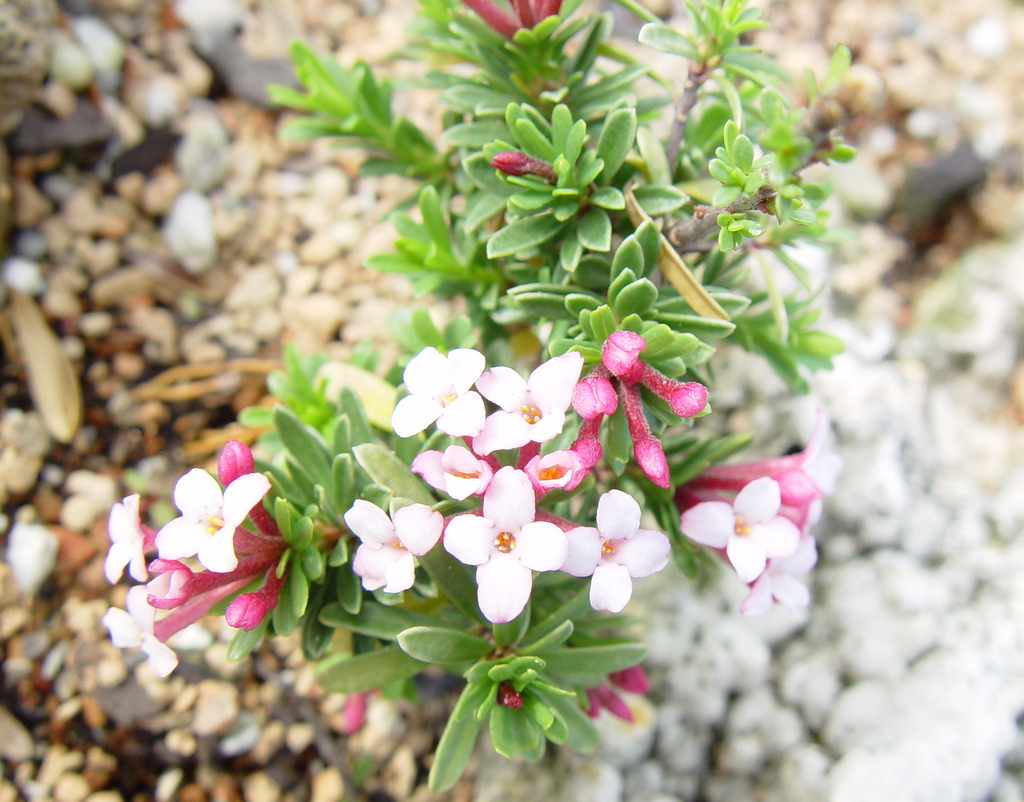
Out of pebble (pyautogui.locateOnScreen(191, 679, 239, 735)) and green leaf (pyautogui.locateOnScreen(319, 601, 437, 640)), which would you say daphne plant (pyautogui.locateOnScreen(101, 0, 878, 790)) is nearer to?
green leaf (pyautogui.locateOnScreen(319, 601, 437, 640))

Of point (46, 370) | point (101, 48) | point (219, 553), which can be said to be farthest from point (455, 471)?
point (101, 48)

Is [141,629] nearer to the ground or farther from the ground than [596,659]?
farther from the ground

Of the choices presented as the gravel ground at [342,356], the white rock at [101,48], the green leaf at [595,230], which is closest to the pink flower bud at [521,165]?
the green leaf at [595,230]

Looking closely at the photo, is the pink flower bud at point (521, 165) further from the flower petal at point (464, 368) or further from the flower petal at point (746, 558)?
the flower petal at point (746, 558)

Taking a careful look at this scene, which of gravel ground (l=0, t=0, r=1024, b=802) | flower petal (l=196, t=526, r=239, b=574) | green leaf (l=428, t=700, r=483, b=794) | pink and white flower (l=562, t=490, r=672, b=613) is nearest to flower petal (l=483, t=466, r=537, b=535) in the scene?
pink and white flower (l=562, t=490, r=672, b=613)

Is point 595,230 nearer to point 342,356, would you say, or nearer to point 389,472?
point 389,472

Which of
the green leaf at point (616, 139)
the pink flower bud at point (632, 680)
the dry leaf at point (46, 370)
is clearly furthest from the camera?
the dry leaf at point (46, 370)

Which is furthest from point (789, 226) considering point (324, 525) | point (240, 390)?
point (240, 390)
